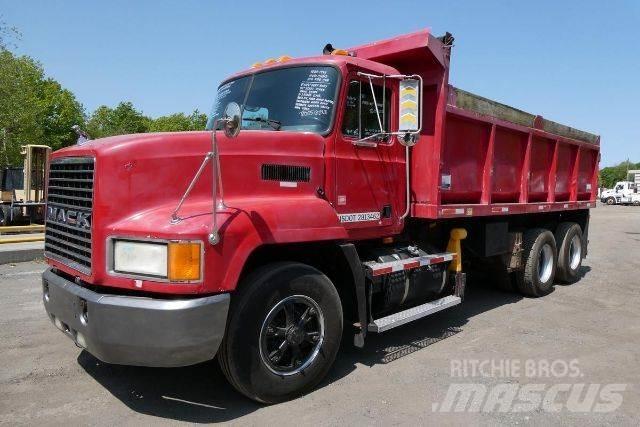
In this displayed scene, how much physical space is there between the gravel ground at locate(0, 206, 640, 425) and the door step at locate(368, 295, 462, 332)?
0.38 metres

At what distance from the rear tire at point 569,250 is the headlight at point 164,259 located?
7291 mm

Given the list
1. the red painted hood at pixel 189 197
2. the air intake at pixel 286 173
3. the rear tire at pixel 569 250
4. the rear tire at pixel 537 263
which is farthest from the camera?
the rear tire at pixel 569 250

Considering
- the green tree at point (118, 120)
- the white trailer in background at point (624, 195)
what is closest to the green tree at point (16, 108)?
the green tree at point (118, 120)

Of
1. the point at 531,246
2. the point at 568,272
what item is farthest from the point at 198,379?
the point at 568,272

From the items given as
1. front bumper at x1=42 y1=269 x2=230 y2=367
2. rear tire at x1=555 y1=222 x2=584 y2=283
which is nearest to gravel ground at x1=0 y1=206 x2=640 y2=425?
front bumper at x1=42 y1=269 x2=230 y2=367

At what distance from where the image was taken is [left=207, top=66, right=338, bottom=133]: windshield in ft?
14.7

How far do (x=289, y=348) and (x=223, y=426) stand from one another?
0.77 metres

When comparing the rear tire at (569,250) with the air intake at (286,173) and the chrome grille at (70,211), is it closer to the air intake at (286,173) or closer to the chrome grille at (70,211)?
the air intake at (286,173)

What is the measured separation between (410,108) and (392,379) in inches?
93.5

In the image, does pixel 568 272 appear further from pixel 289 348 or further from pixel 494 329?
pixel 289 348

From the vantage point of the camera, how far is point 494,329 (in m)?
6.06

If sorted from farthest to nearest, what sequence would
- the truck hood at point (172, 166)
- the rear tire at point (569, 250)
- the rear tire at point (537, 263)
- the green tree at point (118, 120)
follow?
the green tree at point (118, 120), the rear tire at point (569, 250), the rear tire at point (537, 263), the truck hood at point (172, 166)

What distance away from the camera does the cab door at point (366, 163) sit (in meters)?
4.62

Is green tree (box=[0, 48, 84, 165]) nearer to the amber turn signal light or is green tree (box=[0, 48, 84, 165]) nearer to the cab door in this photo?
the cab door
